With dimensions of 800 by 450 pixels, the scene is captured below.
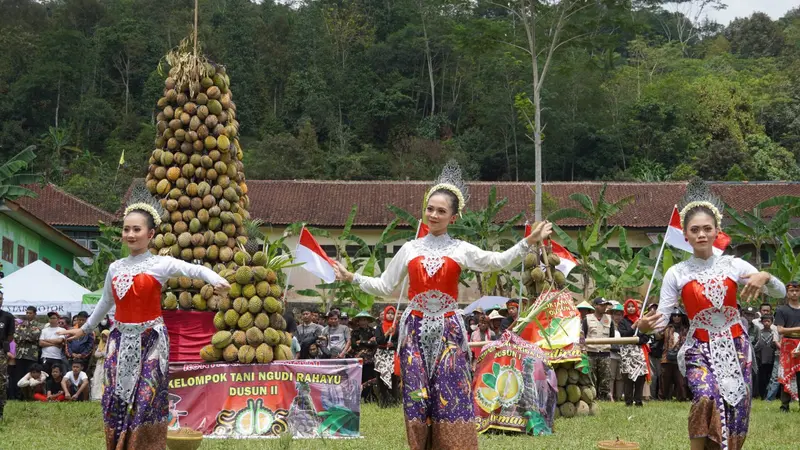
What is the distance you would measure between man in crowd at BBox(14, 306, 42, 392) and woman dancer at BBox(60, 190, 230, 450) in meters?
12.1

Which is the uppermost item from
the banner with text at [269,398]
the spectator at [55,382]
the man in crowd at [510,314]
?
the man in crowd at [510,314]

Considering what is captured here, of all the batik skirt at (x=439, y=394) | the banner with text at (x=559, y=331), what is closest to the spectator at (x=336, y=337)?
the banner with text at (x=559, y=331)

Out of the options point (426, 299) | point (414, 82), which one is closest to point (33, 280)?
point (426, 299)

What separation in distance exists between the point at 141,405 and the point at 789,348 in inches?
445

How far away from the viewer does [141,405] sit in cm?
795

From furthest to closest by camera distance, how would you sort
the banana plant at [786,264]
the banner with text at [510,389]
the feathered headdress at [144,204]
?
the banana plant at [786,264], the banner with text at [510,389], the feathered headdress at [144,204]

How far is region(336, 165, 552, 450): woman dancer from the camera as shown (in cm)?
766

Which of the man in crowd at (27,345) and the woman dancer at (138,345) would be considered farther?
the man in crowd at (27,345)

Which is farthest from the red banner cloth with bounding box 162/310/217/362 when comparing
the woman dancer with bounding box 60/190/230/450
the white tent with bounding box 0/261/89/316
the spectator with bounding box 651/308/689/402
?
the white tent with bounding box 0/261/89/316

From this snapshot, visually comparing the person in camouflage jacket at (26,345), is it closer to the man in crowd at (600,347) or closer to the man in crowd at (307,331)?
the man in crowd at (307,331)

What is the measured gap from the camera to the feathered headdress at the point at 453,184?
8.23 meters

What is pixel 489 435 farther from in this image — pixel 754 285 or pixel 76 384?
pixel 76 384

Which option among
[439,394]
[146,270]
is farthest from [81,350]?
[439,394]

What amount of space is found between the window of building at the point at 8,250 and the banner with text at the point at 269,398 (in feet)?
80.3
